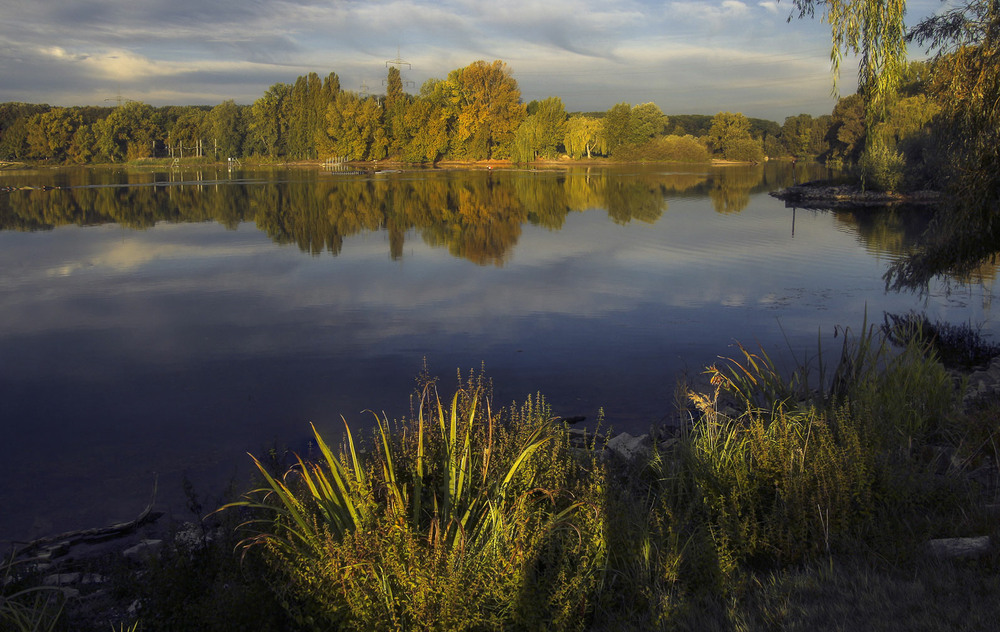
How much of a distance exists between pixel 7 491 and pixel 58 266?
1251 centimetres

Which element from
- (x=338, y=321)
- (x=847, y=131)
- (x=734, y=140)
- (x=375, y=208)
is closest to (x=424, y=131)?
(x=734, y=140)

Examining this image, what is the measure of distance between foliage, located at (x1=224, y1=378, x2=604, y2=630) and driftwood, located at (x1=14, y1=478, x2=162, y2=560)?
1665 millimetres

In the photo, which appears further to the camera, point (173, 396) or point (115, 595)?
point (173, 396)

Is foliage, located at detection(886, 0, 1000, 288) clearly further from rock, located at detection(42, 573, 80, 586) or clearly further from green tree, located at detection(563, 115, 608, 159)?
green tree, located at detection(563, 115, 608, 159)

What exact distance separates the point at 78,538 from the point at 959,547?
205 inches

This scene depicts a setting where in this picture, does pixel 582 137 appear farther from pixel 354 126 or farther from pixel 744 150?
pixel 354 126

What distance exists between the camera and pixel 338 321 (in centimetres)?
1095

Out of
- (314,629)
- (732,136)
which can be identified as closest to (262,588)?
(314,629)

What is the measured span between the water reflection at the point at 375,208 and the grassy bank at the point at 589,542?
504 inches

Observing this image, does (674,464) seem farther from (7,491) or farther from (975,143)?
(975,143)

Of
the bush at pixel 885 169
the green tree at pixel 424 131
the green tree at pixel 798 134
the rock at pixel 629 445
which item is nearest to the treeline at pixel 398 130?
the green tree at pixel 424 131

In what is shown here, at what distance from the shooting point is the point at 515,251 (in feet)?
60.6

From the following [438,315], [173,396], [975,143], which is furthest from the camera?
[438,315]

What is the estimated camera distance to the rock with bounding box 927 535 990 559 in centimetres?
344
